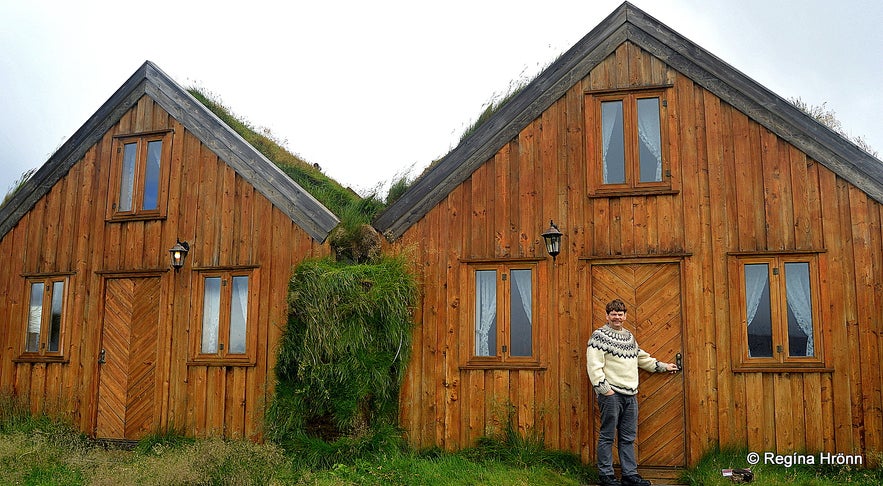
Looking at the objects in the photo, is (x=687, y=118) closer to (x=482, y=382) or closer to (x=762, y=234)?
(x=762, y=234)

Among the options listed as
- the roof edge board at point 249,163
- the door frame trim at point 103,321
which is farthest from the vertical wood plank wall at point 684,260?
the door frame trim at point 103,321

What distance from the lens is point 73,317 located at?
1134 cm

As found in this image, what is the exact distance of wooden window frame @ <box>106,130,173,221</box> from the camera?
36.6 ft

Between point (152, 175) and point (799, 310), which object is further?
point (152, 175)

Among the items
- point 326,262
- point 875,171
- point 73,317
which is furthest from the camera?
point 73,317

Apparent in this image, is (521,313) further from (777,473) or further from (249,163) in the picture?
(249,163)

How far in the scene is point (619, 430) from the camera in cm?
830

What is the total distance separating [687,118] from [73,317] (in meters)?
9.36

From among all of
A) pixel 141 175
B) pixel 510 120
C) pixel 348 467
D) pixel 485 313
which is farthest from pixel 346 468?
pixel 141 175

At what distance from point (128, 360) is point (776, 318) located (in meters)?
8.87

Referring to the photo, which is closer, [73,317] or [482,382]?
[482,382]

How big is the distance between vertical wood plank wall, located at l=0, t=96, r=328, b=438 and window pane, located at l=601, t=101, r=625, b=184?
13.2 ft

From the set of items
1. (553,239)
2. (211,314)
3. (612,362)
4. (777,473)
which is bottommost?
(777,473)

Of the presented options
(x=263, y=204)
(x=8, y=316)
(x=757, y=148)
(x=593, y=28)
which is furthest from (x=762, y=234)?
(x=8, y=316)
